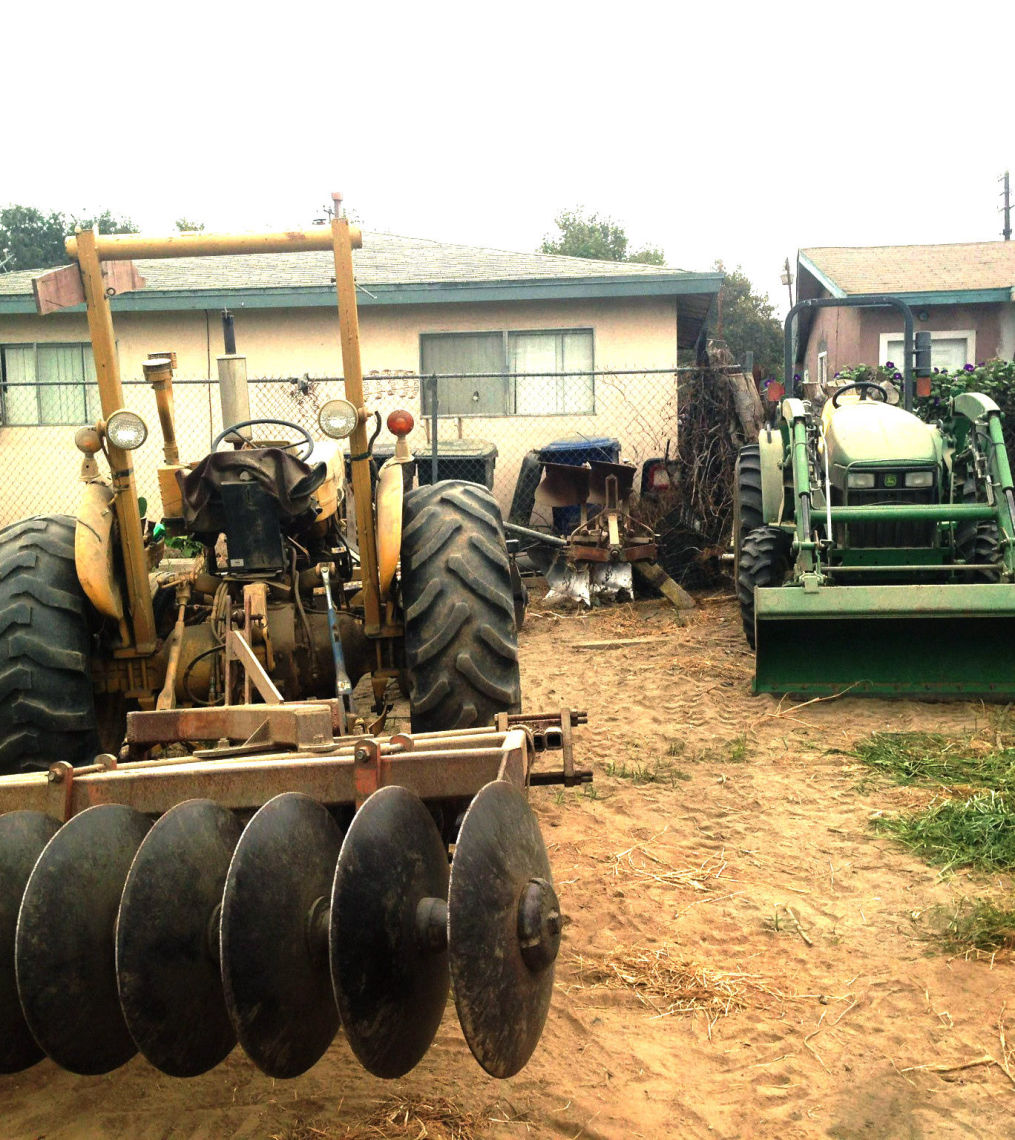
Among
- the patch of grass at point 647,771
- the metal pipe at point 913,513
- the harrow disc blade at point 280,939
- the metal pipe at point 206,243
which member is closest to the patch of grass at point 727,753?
the patch of grass at point 647,771

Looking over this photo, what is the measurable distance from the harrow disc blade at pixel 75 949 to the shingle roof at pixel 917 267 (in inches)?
645

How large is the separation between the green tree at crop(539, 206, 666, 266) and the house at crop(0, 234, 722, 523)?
1094 inches

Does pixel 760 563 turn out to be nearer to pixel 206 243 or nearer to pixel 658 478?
pixel 658 478

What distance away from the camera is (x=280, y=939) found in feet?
7.93

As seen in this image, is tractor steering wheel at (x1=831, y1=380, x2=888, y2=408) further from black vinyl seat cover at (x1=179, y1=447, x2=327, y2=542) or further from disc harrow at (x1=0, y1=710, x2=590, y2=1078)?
disc harrow at (x1=0, y1=710, x2=590, y2=1078)

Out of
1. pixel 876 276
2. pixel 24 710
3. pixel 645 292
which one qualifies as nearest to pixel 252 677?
pixel 24 710

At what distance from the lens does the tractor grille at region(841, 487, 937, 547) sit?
320 inches

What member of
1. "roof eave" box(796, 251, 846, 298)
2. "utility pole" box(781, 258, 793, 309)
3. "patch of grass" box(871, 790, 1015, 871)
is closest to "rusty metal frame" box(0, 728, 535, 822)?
"patch of grass" box(871, 790, 1015, 871)

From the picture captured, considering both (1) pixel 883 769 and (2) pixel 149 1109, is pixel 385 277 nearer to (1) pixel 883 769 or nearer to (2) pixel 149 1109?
(1) pixel 883 769

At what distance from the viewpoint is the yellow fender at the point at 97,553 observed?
426 cm

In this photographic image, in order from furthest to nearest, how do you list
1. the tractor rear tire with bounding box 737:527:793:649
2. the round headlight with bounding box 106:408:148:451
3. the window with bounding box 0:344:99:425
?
1. the window with bounding box 0:344:99:425
2. the tractor rear tire with bounding box 737:527:793:649
3. the round headlight with bounding box 106:408:148:451

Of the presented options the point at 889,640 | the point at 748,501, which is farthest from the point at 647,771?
the point at 748,501

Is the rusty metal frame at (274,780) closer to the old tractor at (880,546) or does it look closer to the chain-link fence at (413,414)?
the old tractor at (880,546)

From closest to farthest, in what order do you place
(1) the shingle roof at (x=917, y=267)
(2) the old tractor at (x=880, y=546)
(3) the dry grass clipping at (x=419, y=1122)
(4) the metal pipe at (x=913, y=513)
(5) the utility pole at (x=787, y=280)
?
(3) the dry grass clipping at (x=419, y=1122)
(2) the old tractor at (x=880, y=546)
(4) the metal pipe at (x=913, y=513)
(1) the shingle roof at (x=917, y=267)
(5) the utility pole at (x=787, y=280)
